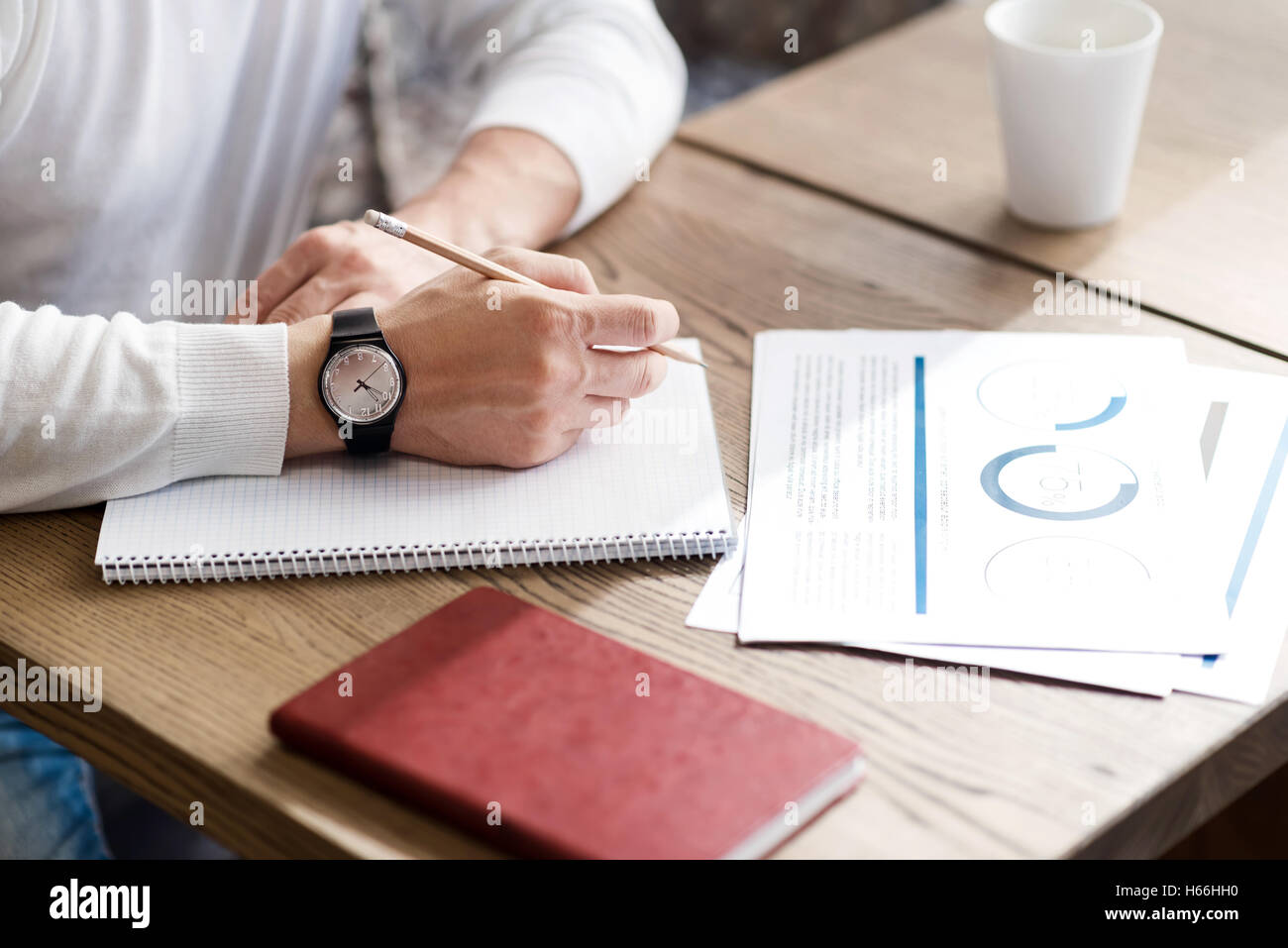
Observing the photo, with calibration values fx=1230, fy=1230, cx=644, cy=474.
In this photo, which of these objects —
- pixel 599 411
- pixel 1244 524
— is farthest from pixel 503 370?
pixel 1244 524

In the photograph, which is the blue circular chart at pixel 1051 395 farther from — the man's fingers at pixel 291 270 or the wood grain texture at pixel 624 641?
the man's fingers at pixel 291 270

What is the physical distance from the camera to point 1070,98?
0.89 m

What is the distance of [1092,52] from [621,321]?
41 cm

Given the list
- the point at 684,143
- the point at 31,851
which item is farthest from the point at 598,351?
the point at 31,851

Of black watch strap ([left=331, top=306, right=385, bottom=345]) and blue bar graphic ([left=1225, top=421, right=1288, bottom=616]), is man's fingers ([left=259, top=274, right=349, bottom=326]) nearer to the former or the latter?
black watch strap ([left=331, top=306, right=385, bottom=345])

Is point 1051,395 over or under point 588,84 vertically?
under

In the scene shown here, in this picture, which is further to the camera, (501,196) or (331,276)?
(501,196)

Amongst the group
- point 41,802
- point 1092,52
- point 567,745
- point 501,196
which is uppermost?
point 1092,52

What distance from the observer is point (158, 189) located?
3.33ft

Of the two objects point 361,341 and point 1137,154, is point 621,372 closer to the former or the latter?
point 361,341

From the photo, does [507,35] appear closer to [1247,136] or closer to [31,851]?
[1247,136]

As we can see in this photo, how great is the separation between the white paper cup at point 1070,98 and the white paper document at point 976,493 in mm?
182

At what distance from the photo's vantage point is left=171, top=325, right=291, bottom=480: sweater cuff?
2.29 feet

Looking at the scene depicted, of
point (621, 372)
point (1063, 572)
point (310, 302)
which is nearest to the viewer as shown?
point (1063, 572)
